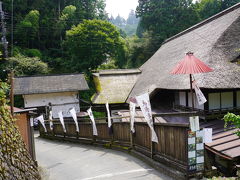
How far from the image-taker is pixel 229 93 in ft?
32.4

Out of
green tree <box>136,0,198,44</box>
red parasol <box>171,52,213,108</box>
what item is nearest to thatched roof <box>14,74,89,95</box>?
green tree <box>136,0,198,44</box>

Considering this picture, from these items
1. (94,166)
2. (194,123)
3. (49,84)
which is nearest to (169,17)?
(49,84)

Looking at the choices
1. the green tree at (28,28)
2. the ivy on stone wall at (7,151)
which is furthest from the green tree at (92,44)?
the ivy on stone wall at (7,151)

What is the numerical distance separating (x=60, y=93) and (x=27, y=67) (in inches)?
306

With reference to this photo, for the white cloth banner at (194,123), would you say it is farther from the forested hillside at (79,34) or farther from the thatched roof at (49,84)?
the forested hillside at (79,34)

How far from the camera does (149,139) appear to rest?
7402mm

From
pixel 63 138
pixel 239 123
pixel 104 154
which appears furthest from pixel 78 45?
pixel 239 123

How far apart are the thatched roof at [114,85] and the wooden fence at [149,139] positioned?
470 cm

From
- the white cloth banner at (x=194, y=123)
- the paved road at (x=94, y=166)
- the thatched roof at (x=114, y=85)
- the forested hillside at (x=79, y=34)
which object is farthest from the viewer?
the forested hillside at (x=79, y=34)

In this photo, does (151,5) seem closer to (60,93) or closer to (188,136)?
(60,93)

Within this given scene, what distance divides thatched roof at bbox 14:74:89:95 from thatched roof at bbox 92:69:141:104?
103 inches

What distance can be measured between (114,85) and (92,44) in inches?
339

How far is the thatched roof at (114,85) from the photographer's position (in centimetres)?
1745

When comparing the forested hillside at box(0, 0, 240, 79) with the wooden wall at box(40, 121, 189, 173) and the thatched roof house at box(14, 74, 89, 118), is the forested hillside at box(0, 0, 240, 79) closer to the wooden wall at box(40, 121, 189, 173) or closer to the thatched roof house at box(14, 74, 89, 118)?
the thatched roof house at box(14, 74, 89, 118)
